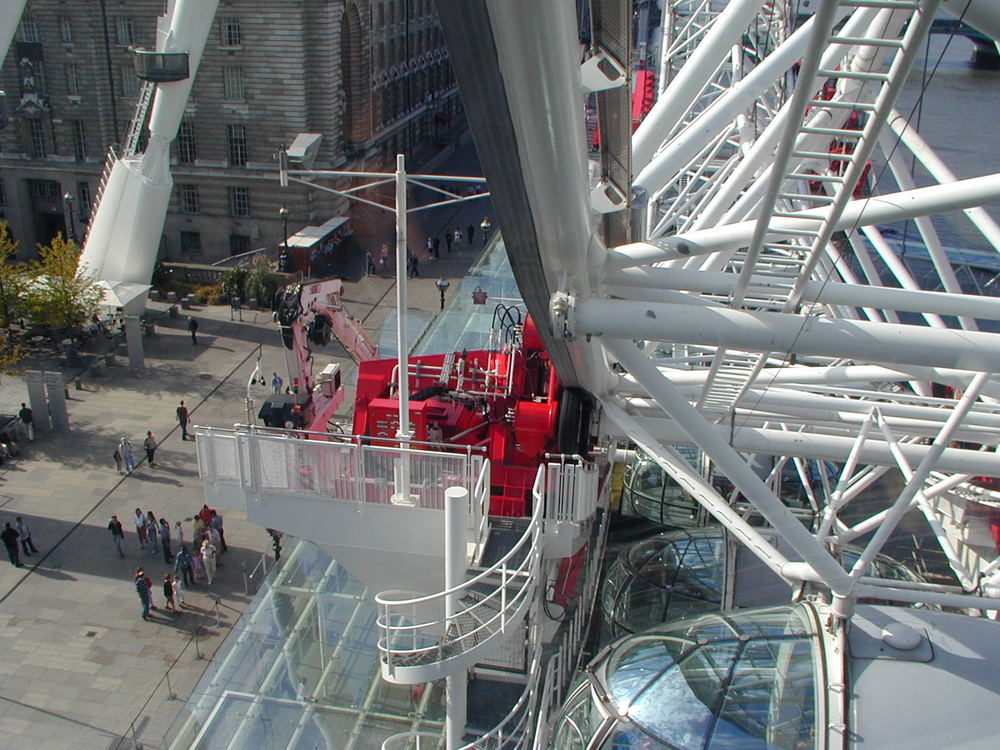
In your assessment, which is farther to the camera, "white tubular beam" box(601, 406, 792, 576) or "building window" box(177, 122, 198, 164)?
"building window" box(177, 122, 198, 164)

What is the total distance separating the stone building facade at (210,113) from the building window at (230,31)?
55mm

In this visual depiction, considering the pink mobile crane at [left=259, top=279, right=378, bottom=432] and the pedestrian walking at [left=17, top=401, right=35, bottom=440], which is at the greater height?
the pink mobile crane at [left=259, top=279, right=378, bottom=432]

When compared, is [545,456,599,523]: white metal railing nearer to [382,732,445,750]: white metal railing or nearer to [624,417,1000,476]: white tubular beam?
[624,417,1000,476]: white tubular beam

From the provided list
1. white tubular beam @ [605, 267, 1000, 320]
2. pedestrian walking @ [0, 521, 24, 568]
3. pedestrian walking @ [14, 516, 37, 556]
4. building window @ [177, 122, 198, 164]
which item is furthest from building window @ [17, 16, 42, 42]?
white tubular beam @ [605, 267, 1000, 320]

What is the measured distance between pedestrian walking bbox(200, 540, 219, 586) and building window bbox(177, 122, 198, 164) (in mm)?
28471

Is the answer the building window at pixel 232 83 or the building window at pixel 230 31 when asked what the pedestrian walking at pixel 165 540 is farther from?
the building window at pixel 230 31

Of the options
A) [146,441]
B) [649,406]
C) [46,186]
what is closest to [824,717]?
[649,406]

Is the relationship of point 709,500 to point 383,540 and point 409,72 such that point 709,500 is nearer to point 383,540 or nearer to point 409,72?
point 383,540

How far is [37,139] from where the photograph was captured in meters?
44.8

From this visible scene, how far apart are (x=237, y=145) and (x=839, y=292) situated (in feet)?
129

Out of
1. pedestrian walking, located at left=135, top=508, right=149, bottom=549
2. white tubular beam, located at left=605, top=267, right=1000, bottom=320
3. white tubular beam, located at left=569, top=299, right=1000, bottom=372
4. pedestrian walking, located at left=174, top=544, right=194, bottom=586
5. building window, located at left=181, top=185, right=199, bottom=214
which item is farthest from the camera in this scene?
building window, located at left=181, top=185, right=199, bottom=214

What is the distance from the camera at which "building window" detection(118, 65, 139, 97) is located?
42.9m

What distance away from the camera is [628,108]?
723 cm

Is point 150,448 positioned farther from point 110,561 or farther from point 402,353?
point 402,353
